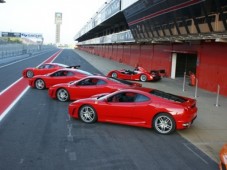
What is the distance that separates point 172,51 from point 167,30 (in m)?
2.60

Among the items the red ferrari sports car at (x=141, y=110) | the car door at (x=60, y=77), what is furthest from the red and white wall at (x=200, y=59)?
the red ferrari sports car at (x=141, y=110)

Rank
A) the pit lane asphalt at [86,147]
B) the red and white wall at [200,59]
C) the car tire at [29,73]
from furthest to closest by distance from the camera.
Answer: the car tire at [29,73]
the red and white wall at [200,59]
the pit lane asphalt at [86,147]

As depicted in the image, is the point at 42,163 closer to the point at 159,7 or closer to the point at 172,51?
the point at 159,7

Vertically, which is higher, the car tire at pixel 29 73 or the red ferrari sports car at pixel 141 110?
the red ferrari sports car at pixel 141 110

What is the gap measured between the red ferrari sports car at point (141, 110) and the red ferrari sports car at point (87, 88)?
9.76 ft

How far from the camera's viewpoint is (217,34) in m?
17.0

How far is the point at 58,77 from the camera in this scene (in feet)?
57.3

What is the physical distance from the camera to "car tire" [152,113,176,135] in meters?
9.48

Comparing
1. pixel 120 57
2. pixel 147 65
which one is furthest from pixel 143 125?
pixel 120 57

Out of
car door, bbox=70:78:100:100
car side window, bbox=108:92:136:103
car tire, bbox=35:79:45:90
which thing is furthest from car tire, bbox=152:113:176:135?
car tire, bbox=35:79:45:90

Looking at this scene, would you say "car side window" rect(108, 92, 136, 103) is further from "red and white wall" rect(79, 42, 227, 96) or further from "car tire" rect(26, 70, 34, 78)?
"car tire" rect(26, 70, 34, 78)

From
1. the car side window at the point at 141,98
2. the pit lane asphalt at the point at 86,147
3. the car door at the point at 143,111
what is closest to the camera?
the pit lane asphalt at the point at 86,147

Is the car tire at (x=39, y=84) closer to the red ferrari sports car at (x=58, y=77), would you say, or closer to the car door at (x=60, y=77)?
the red ferrari sports car at (x=58, y=77)

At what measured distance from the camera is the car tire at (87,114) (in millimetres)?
10602
